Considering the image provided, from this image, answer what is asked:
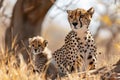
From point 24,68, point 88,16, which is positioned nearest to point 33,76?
point 24,68

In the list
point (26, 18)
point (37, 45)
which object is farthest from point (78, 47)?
point (26, 18)

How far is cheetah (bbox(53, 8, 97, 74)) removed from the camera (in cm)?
767

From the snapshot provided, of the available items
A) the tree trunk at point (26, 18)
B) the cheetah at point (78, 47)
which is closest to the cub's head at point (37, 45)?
the cheetah at point (78, 47)

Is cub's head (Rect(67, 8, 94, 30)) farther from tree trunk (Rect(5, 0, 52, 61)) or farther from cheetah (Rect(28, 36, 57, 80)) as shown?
tree trunk (Rect(5, 0, 52, 61))

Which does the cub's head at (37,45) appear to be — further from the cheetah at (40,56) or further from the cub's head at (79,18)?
the cub's head at (79,18)

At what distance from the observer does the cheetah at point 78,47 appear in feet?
25.2

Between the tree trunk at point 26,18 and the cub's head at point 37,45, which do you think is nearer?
the cub's head at point 37,45

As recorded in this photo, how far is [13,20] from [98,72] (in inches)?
190

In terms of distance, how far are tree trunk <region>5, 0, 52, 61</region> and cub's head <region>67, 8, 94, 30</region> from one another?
3.68 meters

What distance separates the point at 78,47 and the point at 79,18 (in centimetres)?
55

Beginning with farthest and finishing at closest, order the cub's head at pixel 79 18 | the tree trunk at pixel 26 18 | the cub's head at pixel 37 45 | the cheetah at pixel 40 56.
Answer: the tree trunk at pixel 26 18 < the cub's head at pixel 37 45 < the cheetah at pixel 40 56 < the cub's head at pixel 79 18

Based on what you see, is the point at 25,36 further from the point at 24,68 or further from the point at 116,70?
the point at 116,70

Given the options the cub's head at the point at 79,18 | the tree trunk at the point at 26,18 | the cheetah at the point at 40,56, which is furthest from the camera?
the tree trunk at the point at 26,18

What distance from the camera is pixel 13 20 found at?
1164 cm
